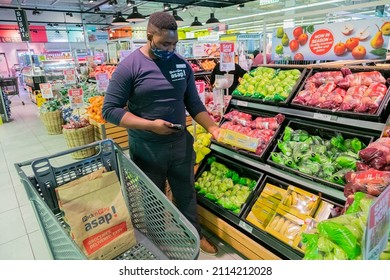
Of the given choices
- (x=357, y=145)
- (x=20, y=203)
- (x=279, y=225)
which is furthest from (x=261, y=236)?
(x=20, y=203)

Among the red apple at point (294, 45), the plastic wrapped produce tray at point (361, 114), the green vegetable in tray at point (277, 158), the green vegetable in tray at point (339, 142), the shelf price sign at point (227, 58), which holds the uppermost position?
the red apple at point (294, 45)

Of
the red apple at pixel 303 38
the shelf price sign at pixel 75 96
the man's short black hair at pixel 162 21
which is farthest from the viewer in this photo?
the shelf price sign at pixel 75 96

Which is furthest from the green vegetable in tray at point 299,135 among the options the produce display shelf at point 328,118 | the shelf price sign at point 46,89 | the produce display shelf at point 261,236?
the shelf price sign at point 46,89

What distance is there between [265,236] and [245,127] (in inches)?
37.6

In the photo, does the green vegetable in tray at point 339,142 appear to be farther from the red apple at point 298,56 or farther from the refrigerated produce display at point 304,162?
the red apple at point 298,56

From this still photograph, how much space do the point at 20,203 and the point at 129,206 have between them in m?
2.23

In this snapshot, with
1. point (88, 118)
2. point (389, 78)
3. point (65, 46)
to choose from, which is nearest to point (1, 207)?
point (88, 118)

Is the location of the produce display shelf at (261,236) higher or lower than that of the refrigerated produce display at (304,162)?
lower

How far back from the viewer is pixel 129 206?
186 centimetres

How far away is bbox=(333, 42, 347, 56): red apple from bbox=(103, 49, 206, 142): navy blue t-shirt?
5.45 feet

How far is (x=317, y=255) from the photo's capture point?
1036 mm

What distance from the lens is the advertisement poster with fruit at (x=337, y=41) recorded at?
2.38 metres

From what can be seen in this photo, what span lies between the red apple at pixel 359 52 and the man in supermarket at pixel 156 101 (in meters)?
1.62

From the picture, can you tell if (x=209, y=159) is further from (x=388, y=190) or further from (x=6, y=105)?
(x=6, y=105)
